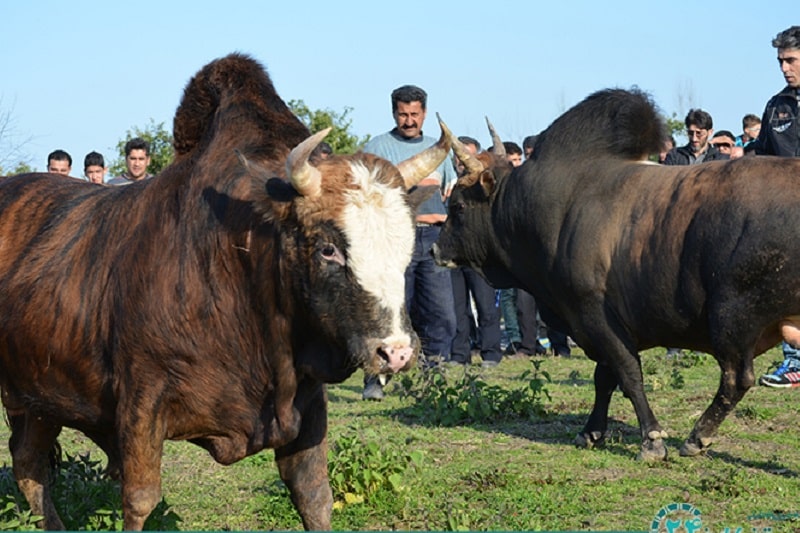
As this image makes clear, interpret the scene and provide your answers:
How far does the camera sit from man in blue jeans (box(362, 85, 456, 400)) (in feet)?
36.3

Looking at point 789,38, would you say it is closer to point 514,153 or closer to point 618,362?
point 618,362

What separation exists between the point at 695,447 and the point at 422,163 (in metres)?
3.30

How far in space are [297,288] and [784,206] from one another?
11.5ft

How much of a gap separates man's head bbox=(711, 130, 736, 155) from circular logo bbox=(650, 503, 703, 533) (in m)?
8.64

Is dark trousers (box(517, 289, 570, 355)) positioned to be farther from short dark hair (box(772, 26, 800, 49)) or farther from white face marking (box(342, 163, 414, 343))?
white face marking (box(342, 163, 414, 343))

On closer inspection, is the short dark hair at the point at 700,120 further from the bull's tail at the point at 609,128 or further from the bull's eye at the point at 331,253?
the bull's eye at the point at 331,253

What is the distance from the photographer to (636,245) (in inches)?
309

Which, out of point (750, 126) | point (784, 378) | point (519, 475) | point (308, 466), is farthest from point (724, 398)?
point (750, 126)

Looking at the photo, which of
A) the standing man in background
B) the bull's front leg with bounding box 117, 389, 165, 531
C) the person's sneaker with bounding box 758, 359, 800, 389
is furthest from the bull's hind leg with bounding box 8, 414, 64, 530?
the standing man in background

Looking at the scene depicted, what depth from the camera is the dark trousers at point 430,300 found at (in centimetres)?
1138

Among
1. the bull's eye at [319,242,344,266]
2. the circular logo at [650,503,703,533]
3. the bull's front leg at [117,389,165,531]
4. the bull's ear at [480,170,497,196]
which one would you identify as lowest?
the circular logo at [650,503,703,533]

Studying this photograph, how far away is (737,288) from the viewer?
722 centimetres

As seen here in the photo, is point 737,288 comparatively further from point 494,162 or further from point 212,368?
point 212,368

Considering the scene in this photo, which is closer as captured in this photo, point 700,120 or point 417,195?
point 417,195
